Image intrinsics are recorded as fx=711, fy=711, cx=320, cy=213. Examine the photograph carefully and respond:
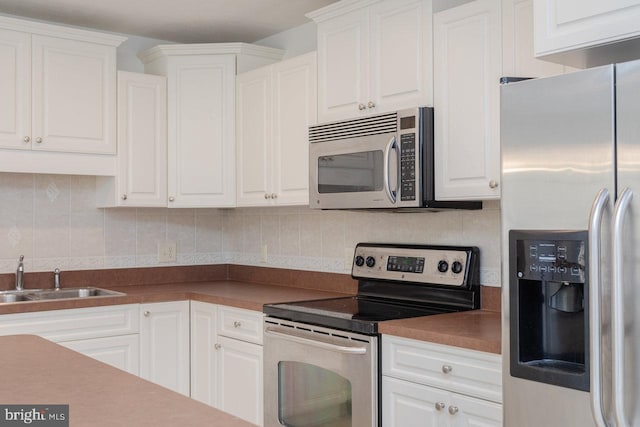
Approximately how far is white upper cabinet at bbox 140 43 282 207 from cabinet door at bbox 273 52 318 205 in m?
0.40

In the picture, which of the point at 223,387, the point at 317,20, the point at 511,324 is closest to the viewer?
the point at 511,324

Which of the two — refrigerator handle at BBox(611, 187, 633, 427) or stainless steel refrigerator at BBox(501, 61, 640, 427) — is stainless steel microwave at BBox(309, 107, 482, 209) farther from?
refrigerator handle at BBox(611, 187, 633, 427)

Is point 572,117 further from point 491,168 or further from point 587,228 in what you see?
Result: point 491,168

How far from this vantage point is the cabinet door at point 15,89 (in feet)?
11.4

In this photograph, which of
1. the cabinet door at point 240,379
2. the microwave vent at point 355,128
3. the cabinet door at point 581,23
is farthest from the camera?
the cabinet door at point 240,379

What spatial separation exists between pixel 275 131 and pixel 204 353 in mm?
1222

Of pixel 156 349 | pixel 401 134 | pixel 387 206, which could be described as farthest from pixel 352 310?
pixel 156 349

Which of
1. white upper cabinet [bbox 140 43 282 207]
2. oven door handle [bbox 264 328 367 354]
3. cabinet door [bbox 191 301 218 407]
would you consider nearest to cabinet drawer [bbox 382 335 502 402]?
oven door handle [bbox 264 328 367 354]

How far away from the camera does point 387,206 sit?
9.63 ft

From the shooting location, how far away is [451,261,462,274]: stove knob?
2.99m

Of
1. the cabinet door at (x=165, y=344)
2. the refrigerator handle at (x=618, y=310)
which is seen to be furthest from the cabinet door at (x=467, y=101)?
the cabinet door at (x=165, y=344)

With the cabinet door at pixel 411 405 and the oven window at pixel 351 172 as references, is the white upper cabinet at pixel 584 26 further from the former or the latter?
the cabinet door at pixel 411 405

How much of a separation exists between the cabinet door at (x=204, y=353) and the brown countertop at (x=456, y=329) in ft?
4.37

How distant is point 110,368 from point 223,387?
1.96 m
